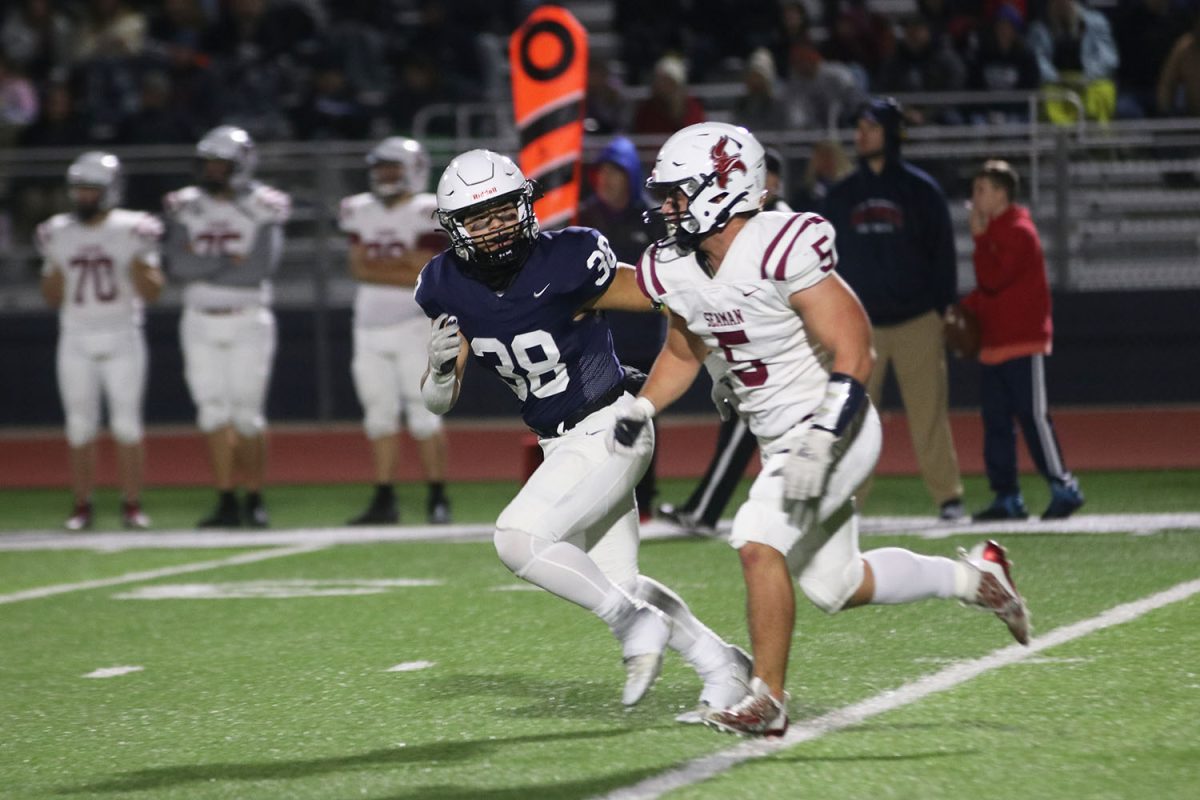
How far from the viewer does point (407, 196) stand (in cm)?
970

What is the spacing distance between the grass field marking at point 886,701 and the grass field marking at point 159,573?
396 cm

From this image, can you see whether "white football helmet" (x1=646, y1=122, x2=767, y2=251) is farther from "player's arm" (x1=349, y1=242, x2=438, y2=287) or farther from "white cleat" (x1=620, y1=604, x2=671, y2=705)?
"player's arm" (x1=349, y1=242, x2=438, y2=287)

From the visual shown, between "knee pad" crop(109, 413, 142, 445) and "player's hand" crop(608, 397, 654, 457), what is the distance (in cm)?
550

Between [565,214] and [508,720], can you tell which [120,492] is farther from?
[508,720]

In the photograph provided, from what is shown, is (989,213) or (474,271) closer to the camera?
(474,271)

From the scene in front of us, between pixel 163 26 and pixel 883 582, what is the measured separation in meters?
14.3

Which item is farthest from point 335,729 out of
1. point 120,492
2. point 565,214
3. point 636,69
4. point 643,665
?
point 636,69

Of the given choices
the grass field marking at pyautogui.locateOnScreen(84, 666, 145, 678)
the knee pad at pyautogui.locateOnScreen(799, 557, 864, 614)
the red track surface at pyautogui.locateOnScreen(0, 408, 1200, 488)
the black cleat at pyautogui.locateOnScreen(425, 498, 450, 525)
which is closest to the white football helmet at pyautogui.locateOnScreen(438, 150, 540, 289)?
the knee pad at pyautogui.locateOnScreen(799, 557, 864, 614)

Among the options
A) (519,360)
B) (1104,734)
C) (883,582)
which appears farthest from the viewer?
(519,360)

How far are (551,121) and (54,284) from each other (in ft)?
9.35

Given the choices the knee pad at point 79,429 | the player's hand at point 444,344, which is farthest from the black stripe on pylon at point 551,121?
the player's hand at point 444,344

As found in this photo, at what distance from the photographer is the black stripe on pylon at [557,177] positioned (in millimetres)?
9023

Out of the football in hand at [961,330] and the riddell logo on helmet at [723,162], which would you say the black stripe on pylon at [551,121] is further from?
the riddell logo on helmet at [723,162]

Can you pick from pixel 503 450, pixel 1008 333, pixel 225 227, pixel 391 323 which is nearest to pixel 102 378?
pixel 225 227
